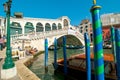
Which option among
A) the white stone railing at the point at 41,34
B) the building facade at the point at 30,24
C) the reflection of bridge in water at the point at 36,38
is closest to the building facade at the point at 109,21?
the building facade at the point at 30,24

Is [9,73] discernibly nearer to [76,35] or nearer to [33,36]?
[33,36]

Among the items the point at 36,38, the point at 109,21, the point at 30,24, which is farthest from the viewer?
the point at 109,21

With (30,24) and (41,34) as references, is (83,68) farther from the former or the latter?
(30,24)

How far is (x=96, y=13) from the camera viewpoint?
97.3 inches

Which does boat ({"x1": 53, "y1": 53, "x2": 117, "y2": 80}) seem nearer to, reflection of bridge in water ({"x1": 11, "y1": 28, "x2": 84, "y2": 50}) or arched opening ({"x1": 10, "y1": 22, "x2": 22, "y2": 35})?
reflection of bridge in water ({"x1": 11, "y1": 28, "x2": 84, "y2": 50})

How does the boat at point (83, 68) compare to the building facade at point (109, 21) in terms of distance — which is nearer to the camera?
the boat at point (83, 68)

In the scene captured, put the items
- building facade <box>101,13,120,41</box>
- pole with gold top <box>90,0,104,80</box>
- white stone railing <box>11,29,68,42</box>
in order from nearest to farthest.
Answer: pole with gold top <box>90,0,104,80</box>, white stone railing <box>11,29,68,42</box>, building facade <box>101,13,120,41</box>

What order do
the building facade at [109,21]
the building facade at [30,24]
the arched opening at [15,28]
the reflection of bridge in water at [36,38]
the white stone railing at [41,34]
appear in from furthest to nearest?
the building facade at [109,21]
the building facade at [30,24]
the arched opening at [15,28]
the white stone railing at [41,34]
the reflection of bridge in water at [36,38]

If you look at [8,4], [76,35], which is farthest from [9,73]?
[76,35]

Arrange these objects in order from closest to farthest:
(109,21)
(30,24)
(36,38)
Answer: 1. (36,38)
2. (30,24)
3. (109,21)

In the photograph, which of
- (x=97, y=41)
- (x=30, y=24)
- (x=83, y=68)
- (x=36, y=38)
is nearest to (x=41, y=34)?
(x=36, y=38)

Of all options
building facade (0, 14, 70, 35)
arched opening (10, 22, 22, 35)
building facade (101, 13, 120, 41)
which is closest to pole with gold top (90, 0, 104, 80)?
building facade (0, 14, 70, 35)

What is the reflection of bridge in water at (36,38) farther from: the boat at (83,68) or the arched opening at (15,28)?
the boat at (83,68)

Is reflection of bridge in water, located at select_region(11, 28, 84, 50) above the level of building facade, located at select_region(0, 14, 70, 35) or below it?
below
